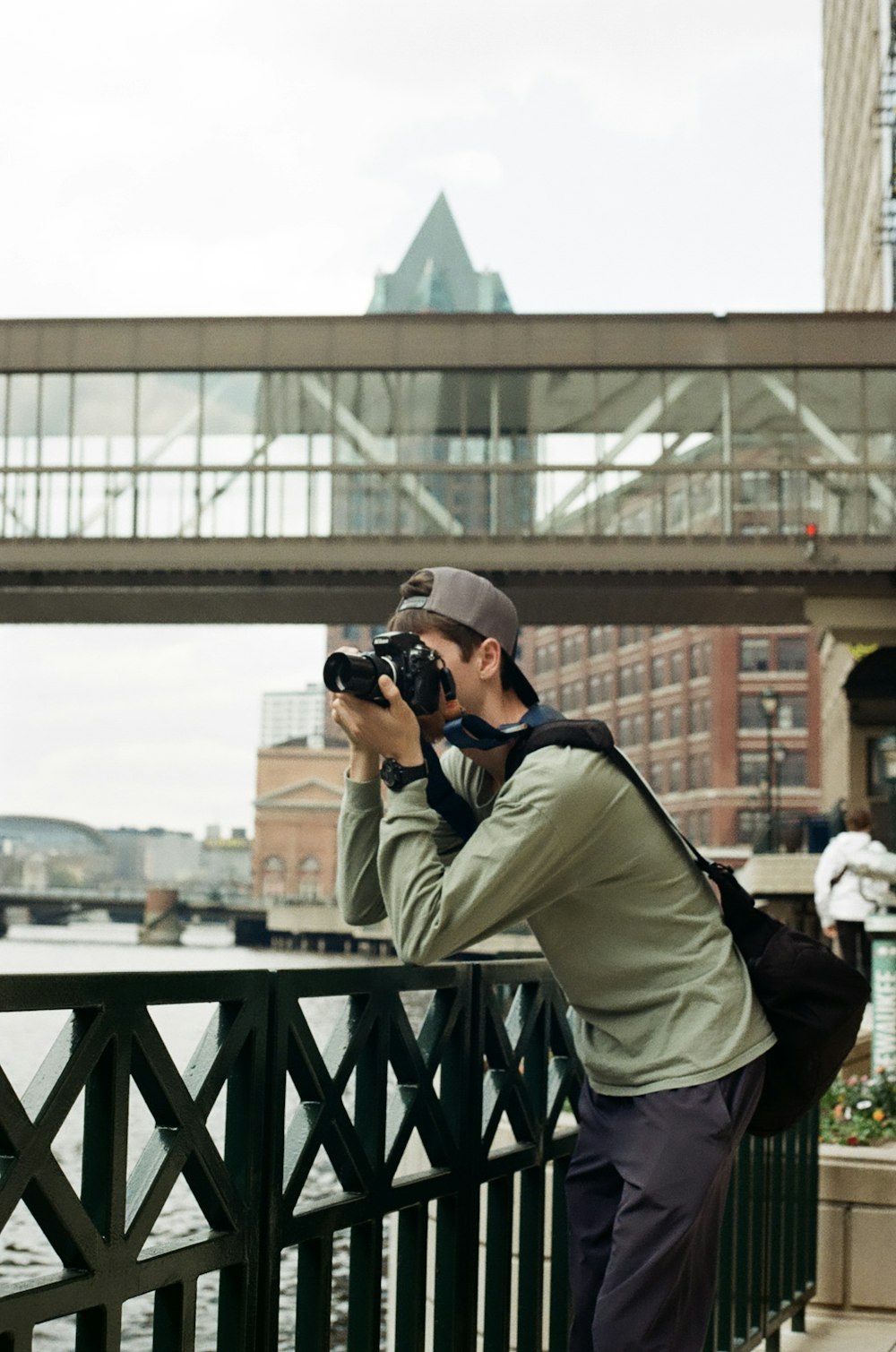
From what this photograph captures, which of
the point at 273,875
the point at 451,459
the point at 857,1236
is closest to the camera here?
the point at 857,1236

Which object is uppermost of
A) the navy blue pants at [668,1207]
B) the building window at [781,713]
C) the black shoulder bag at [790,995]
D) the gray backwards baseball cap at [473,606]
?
the building window at [781,713]

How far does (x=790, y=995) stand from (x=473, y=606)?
883 mm

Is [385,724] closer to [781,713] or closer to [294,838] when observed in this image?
[781,713]

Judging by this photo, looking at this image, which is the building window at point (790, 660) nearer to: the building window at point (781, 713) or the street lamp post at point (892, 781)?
the building window at point (781, 713)

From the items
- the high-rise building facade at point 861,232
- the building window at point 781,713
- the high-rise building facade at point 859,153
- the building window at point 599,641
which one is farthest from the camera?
the building window at point 599,641

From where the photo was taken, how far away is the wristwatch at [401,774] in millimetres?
3041

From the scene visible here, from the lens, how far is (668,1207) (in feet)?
9.95

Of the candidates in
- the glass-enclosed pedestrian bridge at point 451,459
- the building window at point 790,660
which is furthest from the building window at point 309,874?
the glass-enclosed pedestrian bridge at point 451,459

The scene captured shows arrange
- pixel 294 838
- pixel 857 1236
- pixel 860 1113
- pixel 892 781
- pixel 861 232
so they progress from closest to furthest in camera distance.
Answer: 1. pixel 857 1236
2. pixel 860 1113
3. pixel 892 781
4. pixel 861 232
5. pixel 294 838

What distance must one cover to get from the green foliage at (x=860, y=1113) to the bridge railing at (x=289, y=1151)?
2289 millimetres

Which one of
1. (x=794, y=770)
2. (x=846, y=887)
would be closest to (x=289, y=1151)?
(x=846, y=887)

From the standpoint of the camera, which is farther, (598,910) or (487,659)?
(487,659)

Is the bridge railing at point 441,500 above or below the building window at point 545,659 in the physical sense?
below

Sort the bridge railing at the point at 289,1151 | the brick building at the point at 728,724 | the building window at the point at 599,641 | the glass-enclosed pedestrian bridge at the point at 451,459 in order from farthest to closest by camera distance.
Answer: the building window at the point at 599,641, the brick building at the point at 728,724, the glass-enclosed pedestrian bridge at the point at 451,459, the bridge railing at the point at 289,1151
